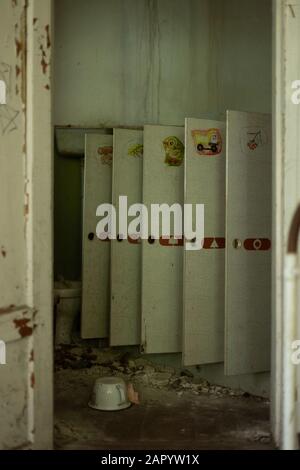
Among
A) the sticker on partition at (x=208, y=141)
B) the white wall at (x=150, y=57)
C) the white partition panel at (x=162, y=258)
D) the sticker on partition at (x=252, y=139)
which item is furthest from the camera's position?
the white wall at (x=150, y=57)

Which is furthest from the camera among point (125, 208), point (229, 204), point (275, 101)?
point (125, 208)

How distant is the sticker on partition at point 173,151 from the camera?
383cm

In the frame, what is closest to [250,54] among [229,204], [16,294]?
[229,204]

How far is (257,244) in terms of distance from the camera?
342 centimetres

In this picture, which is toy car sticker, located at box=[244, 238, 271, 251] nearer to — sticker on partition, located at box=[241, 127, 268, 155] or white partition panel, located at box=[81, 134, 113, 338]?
sticker on partition, located at box=[241, 127, 268, 155]

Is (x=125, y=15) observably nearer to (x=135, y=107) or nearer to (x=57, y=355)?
(x=135, y=107)

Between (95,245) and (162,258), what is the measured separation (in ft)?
1.94

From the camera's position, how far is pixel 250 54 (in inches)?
153

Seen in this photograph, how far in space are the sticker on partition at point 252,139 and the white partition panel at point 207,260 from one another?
0.79 ft

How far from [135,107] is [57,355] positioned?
75.2 inches

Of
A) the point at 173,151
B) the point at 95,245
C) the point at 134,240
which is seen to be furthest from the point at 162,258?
the point at 173,151

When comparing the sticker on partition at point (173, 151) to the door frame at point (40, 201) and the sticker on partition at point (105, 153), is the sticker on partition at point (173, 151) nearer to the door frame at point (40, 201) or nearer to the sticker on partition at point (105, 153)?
the sticker on partition at point (105, 153)

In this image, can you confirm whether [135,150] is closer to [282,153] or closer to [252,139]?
[252,139]

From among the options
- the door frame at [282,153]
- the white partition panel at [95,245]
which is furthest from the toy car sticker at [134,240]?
the door frame at [282,153]
